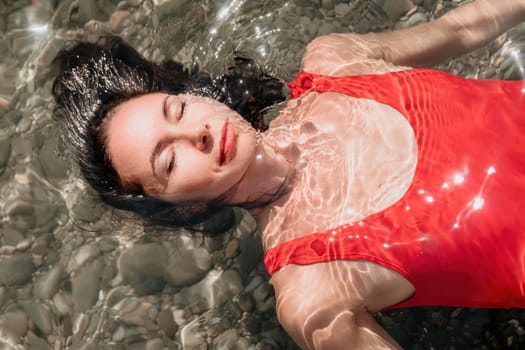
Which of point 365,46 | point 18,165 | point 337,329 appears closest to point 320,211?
point 337,329

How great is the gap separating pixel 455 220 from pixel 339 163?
0.60 metres

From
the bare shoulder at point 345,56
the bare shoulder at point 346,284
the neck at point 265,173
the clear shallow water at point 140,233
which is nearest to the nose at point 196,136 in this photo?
the neck at point 265,173

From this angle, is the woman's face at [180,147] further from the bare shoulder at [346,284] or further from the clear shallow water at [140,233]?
the clear shallow water at [140,233]

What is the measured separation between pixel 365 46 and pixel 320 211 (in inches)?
38.1

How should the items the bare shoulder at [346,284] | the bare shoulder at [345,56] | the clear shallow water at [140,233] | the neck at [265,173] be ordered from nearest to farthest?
1. the bare shoulder at [346,284]
2. the neck at [265,173]
3. the bare shoulder at [345,56]
4. the clear shallow water at [140,233]

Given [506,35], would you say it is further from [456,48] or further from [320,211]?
[320,211]

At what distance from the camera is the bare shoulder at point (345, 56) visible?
3074mm

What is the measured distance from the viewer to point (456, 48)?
130 inches

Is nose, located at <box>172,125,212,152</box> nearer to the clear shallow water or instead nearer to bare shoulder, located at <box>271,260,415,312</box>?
bare shoulder, located at <box>271,260,415,312</box>

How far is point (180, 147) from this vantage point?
2609 millimetres

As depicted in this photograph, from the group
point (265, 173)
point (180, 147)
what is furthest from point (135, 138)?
point (265, 173)

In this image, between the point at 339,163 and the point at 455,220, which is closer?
the point at 455,220

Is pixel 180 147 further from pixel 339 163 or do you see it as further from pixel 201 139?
pixel 339 163

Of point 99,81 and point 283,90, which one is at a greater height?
point 99,81
